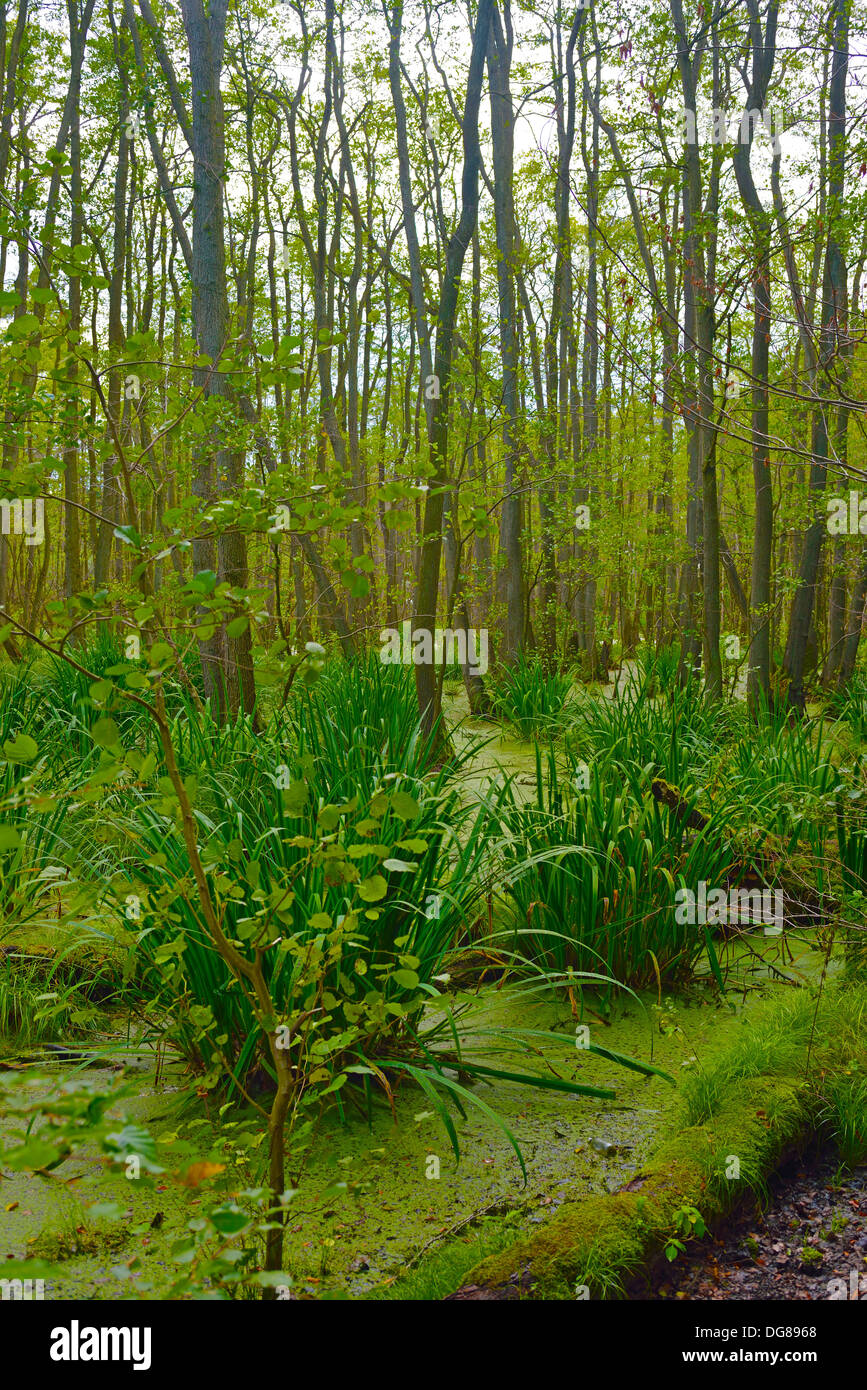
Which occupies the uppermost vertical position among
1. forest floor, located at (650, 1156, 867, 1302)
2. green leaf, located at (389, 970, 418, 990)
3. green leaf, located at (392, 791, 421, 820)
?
green leaf, located at (392, 791, 421, 820)

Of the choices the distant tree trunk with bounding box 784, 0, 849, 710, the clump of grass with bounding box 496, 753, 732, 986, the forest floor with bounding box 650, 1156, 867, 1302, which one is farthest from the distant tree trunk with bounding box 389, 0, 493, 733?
the forest floor with bounding box 650, 1156, 867, 1302

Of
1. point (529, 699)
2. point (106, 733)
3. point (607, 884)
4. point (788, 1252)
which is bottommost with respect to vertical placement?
point (788, 1252)

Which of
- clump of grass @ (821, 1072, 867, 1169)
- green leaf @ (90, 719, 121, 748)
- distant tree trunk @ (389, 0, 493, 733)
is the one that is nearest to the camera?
green leaf @ (90, 719, 121, 748)

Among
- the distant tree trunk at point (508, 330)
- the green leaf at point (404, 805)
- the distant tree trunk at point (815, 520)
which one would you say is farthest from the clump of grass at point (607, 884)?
the distant tree trunk at point (508, 330)

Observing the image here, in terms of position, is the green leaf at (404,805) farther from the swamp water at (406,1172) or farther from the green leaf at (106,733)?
the swamp water at (406,1172)

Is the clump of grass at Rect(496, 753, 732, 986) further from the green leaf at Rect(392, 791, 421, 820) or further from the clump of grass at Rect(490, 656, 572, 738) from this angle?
the clump of grass at Rect(490, 656, 572, 738)

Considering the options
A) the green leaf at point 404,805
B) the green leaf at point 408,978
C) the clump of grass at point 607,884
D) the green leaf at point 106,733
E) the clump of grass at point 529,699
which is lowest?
the clump of grass at point 607,884

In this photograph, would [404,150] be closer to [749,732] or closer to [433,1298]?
[749,732]

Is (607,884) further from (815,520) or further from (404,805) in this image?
(815,520)

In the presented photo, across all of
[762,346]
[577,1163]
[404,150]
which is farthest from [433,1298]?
[404,150]

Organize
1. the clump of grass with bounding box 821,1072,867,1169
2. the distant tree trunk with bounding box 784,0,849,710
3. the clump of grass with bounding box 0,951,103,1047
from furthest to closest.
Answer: the distant tree trunk with bounding box 784,0,849,710 → the clump of grass with bounding box 0,951,103,1047 → the clump of grass with bounding box 821,1072,867,1169

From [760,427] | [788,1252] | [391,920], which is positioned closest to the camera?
[788,1252]

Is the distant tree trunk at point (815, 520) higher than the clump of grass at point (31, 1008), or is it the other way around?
the distant tree trunk at point (815, 520)

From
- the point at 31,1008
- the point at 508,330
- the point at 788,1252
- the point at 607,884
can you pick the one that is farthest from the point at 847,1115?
the point at 508,330
